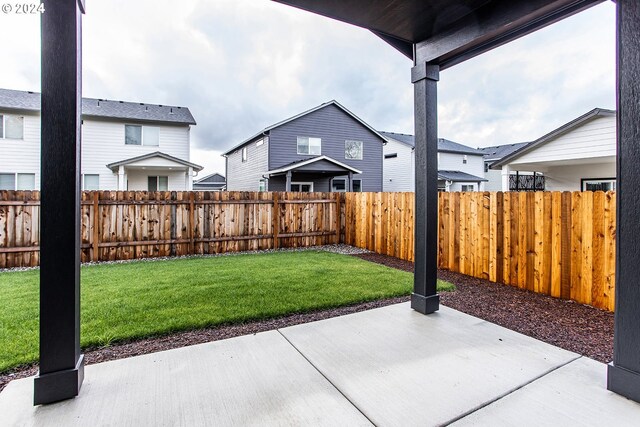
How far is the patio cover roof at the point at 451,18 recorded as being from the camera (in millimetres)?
2541

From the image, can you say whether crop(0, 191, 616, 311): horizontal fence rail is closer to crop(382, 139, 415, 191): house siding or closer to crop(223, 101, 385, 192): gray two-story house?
crop(223, 101, 385, 192): gray two-story house

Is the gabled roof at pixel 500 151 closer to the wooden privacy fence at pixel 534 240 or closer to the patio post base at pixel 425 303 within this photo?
the wooden privacy fence at pixel 534 240

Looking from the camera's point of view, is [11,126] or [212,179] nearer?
[11,126]

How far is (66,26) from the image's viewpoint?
1.92 metres

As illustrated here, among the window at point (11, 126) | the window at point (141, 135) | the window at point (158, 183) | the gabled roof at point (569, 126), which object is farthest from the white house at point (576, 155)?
the window at point (11, 126)

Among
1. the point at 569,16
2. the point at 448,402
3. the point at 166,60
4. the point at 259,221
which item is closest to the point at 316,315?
the point at 448,402

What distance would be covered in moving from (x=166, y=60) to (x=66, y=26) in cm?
1141

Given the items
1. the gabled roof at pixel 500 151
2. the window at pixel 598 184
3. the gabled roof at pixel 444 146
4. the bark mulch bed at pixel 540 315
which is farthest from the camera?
the gabled roof at pixel 500 151

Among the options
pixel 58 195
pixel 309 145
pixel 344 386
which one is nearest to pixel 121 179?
pixel 309 145

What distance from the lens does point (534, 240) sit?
458 centimetres

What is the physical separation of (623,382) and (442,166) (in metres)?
22.4

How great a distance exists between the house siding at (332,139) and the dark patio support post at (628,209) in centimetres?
1497

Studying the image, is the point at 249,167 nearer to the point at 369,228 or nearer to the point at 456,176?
the point at 369,228

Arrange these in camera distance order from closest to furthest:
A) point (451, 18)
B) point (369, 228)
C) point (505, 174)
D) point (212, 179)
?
point (451, 18) < point (369, 228) < point (505, 174) < point (212, 179)
